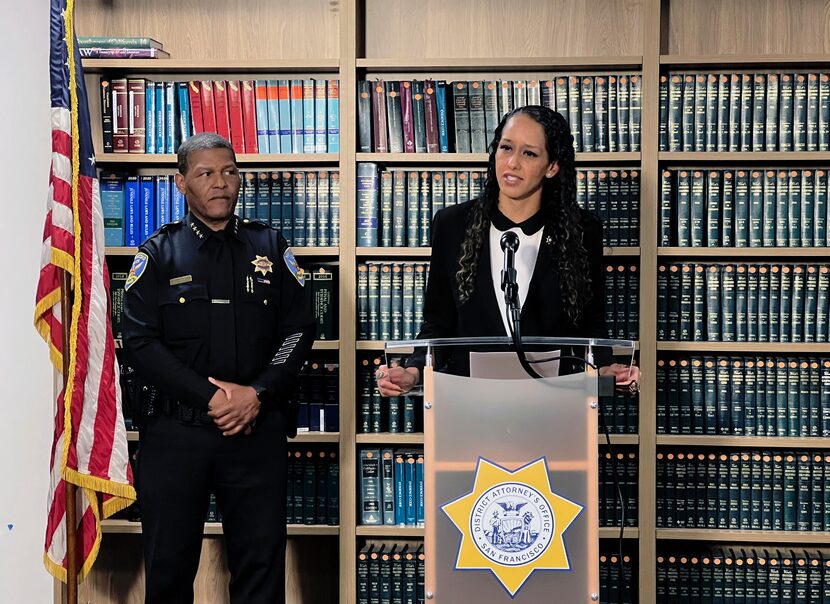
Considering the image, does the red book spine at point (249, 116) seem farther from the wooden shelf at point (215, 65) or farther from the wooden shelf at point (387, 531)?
the wooden shelf at point (387, 531)

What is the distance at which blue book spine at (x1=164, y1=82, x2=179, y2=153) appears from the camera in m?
3.24

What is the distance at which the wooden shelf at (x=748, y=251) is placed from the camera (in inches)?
122

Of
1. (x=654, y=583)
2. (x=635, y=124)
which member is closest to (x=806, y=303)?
(x=635, y=124)

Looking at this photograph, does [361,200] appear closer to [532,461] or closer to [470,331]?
[470,331]

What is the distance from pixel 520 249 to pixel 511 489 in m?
0.79

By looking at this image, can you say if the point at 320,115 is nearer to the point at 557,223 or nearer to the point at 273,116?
the point at 273,116

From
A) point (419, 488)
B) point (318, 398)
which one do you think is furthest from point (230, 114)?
point (419, 488)

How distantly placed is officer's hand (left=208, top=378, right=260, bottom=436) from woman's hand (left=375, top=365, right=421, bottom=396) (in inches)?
28.8

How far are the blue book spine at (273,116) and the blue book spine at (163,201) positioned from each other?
38 centimetres

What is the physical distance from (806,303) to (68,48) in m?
2.39

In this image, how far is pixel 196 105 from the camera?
3234 millimetres

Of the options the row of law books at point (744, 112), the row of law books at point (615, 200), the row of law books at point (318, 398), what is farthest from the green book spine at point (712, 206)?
the row of law books at point (318, 398)

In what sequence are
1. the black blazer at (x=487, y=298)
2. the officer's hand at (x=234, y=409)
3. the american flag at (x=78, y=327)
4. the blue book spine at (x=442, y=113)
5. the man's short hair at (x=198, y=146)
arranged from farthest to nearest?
the blue book spine at (x=442, y=113)
the man's short hair at (x=198, y=146)
the officer's hand at (x=234, y=409)
the american flag at (x=78, y=327)
the black blazer at (x=487, y=298)

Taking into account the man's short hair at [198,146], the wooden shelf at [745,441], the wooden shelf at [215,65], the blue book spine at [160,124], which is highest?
the wooden shelf at [215,65]
